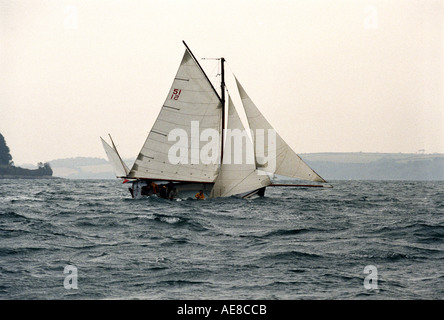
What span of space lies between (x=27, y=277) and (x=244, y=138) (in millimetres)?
28285

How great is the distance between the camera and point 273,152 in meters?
40.3

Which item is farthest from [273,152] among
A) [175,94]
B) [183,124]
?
[175,94]

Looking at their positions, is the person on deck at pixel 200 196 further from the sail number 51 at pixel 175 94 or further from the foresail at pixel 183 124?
the sail number 51 at pixel 175 94

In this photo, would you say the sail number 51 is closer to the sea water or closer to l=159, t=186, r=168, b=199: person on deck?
l=159, t=186, r=168, b=199: person on deck

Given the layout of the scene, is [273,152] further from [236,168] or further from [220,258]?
[220,258]

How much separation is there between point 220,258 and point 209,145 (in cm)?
2647

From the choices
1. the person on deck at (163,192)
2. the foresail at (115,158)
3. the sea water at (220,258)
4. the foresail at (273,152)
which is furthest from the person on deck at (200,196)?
the foresail at (115,158)

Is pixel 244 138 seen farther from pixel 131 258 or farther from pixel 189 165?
pixel 131 258

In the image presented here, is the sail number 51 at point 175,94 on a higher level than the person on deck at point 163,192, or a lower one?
higher

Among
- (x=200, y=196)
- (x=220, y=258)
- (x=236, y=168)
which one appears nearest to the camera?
(x=220, y=258)


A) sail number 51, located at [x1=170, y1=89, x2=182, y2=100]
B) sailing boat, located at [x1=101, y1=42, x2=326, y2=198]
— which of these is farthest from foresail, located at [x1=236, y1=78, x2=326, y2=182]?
sail number 51, located at [x1=170, y1=89, x2=182, y2=100]

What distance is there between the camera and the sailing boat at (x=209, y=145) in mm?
40469

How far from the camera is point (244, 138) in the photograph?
134 feet

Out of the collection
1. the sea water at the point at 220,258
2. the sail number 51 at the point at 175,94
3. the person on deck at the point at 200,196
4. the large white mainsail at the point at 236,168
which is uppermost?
the sail number 51 at the point at 175,94
